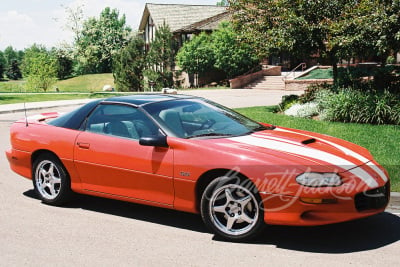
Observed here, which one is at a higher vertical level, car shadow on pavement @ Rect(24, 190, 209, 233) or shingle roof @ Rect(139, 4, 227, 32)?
shingle roof @ Rect(139, 4, 227, 32)

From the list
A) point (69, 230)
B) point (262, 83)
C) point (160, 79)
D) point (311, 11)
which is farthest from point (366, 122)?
point (160, 79)

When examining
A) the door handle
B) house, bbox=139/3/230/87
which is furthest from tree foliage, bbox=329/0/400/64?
house, bbox=139/3/230/87

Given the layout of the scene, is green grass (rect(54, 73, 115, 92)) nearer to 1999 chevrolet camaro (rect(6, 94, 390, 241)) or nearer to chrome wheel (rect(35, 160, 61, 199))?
chrome wheel (rect(35, 160, 61, 199))

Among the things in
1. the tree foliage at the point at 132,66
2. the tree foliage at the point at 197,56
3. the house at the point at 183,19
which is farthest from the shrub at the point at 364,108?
the house at the point at 183,19

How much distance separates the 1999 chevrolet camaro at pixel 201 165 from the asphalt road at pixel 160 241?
28 centimetres

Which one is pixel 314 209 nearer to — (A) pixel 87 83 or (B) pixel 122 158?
Answer: (B) pixel 122 158

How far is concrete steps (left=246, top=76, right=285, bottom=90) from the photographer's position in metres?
37.3

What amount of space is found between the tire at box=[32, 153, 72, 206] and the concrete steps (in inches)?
1230

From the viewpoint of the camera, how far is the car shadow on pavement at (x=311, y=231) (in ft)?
16.1

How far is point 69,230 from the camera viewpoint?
5449mm

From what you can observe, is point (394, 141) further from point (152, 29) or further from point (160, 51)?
point (152, 29)

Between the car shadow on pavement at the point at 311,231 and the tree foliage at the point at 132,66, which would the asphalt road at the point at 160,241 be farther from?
the tree foliage at the point at 132,66

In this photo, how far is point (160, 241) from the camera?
5.11m

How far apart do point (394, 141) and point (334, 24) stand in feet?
17.9
